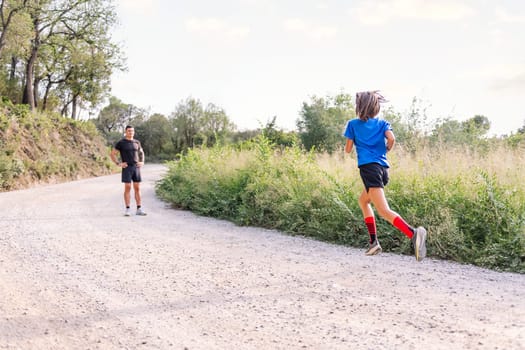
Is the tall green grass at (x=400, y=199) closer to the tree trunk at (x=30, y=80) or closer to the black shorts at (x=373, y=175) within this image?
the black shorts at (x=373, y=175)

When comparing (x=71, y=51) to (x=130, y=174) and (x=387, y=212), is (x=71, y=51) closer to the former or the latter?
(x=130, y=174)

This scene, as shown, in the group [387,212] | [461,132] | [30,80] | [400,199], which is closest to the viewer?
[387,212]

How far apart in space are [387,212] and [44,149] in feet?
81.4

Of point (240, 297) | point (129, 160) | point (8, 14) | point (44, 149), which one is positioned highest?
point (8, 14)

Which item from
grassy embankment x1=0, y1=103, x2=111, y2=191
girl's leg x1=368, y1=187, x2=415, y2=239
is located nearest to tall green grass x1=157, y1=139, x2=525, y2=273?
girl's leg x1=368, y1=187, x2=415, y2=239

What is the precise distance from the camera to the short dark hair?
5.80m

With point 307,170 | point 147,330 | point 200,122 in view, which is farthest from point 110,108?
point 147,330

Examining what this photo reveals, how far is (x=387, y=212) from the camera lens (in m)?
5.77

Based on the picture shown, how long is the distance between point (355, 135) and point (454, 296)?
2411mm

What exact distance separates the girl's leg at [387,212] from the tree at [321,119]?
95.4 feet

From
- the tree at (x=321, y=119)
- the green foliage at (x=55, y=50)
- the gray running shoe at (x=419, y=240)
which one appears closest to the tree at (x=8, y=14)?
the green foliage at (x=55, y=50)

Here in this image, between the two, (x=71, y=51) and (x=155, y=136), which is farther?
(x=155, y=136)

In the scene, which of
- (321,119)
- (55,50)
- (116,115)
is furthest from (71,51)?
(116,115)

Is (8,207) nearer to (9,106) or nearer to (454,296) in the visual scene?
(454,296)
